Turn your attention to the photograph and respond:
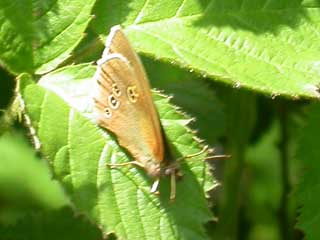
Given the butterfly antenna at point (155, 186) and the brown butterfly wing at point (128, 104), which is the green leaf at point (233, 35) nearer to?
the brown butterfly wing at point (128, 104)

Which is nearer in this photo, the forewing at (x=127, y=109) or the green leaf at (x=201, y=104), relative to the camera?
the forewing at (x=127, y=109)

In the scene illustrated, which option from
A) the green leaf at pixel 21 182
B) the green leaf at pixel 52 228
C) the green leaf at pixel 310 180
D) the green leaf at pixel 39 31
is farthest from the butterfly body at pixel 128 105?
the green leaf at pixel 21 182

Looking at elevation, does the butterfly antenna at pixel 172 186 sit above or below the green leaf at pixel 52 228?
above

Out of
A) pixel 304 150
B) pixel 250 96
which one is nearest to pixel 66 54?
pixel 304 150

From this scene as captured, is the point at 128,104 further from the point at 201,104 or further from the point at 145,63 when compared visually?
the point at 201,104

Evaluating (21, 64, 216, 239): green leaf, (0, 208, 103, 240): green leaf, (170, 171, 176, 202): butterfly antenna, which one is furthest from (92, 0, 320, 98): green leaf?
(0, 208, 103, 240): green leaf

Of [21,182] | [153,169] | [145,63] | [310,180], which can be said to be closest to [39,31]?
[153,169]
